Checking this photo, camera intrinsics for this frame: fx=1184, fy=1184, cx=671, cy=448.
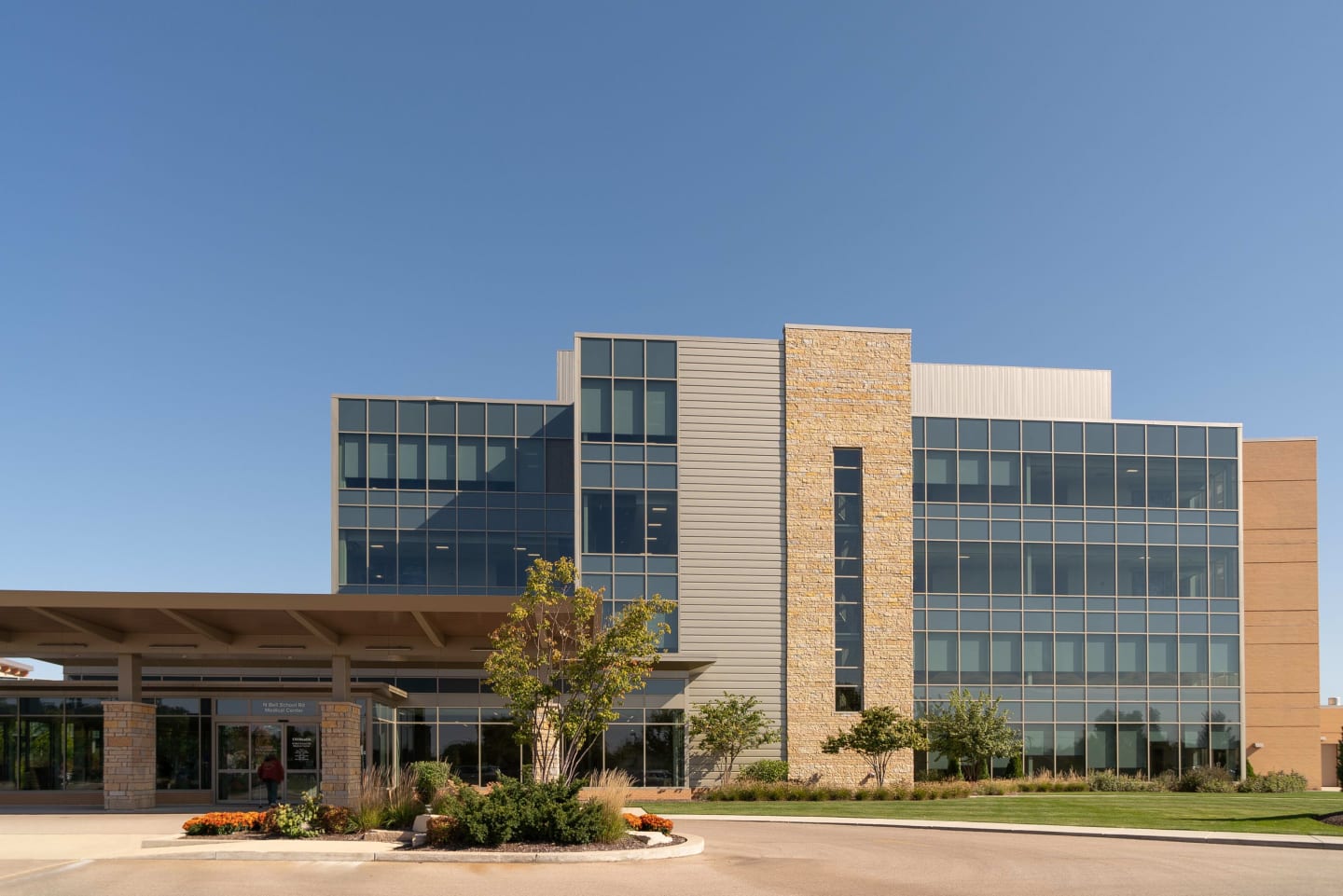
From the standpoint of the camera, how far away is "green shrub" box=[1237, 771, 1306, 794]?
3978cm

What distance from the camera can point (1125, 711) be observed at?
43.7 meters

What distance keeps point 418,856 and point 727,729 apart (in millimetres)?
22719

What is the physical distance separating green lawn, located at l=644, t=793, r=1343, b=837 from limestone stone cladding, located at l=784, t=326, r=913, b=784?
7158mm

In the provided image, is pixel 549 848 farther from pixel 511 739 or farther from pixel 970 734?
pixel 970 734

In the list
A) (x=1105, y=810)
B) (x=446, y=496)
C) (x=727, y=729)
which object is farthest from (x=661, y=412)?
(x=1105, y=810)

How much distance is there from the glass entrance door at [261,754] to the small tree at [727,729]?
1293 cm

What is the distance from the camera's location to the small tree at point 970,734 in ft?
133

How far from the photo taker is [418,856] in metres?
17.2

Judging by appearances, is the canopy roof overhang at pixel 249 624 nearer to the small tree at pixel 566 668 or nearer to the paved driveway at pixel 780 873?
the small tree at pixel 566 668

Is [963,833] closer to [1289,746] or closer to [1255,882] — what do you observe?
[1255,882]

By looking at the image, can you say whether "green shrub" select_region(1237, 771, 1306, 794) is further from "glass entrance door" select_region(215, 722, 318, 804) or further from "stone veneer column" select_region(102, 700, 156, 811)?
"stone veneer column" select_region(102, 700, 156, 811)

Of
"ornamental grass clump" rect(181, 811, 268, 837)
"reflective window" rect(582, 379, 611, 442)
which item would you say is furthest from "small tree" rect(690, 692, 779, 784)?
"ornamental grass clump" rect(181, 811, 268, 837)

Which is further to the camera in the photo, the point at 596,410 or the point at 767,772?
the point at 596,410

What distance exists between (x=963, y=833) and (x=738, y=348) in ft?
73.3
